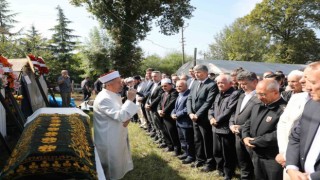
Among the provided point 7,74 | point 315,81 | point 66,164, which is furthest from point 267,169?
point 7,74

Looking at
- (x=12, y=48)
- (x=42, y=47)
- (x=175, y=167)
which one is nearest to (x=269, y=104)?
(x=175, y=167)

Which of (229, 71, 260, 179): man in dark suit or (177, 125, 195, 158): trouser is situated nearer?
(229, 71, 260, 179): man in dark suit

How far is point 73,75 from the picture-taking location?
1483 inches

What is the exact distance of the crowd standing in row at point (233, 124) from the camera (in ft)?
8.67

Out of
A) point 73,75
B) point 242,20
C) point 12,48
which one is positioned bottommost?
point 73,75

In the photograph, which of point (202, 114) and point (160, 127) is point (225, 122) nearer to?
point (202, 114)

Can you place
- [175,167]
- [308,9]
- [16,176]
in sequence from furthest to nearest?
1. [308,9]
2. [175,167]
3. [16,176]

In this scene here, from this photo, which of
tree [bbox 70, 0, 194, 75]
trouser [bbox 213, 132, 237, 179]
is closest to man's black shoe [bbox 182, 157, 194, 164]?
trouser [bbox 213, 132, 237, 179]

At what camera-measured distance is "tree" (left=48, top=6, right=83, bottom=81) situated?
37.8m

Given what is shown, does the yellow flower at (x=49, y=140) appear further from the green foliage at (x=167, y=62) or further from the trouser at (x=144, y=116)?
the green foliage at (x=167, y=62)

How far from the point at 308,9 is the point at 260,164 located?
42.1 metres

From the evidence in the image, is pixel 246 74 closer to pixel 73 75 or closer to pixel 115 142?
pixel 115 142

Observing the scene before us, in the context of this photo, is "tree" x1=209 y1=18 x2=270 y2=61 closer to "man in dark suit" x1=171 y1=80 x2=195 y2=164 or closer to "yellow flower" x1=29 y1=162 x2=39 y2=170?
"man in dark suit" x1=171 y1=80 x2=195 y2=164

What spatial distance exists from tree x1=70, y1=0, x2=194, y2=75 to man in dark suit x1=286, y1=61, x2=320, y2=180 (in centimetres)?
2185
